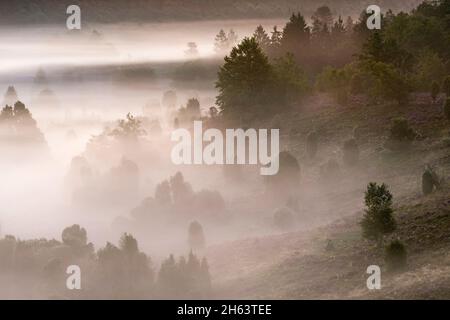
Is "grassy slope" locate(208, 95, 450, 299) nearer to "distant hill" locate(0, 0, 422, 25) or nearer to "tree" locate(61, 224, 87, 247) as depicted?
"tree" locate(61, 224, 87, 247)

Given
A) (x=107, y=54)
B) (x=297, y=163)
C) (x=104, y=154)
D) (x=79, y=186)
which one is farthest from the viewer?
(x=107, y=54)

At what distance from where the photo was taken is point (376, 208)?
148 ft

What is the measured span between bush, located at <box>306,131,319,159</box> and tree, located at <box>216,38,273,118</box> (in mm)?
9683

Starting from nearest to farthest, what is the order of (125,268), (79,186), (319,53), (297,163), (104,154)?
(125,268) → (297,163) → (79,186) → (104,154) → (319,53)

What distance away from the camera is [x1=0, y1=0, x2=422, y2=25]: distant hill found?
112562 millimetres

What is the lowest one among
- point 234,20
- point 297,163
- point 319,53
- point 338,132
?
point 297,163

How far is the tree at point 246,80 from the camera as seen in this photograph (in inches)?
3189

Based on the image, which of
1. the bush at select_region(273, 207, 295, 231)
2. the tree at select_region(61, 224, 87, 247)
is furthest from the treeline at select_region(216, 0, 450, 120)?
the tree at select_region(61, 224, 87, 247)

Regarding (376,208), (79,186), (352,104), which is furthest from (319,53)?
(376,208)

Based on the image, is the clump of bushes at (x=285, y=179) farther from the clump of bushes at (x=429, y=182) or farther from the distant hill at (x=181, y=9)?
the distant hill at (x=181, y=9)

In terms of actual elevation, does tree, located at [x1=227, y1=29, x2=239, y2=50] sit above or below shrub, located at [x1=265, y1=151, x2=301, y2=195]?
above

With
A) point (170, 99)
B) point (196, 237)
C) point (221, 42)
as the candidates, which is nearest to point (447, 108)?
point (196, 237)

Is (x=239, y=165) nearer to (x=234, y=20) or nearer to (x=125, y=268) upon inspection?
(x=125, y=268)

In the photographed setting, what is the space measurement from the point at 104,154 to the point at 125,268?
157 feet
